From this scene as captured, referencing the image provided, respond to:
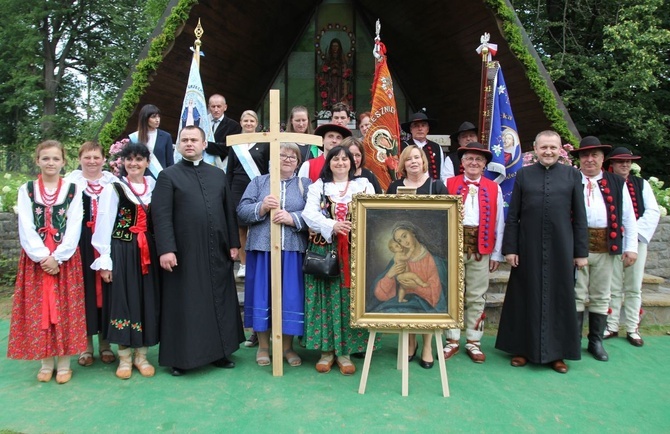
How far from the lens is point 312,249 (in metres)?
3.79

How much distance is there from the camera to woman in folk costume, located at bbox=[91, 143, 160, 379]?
3656mm

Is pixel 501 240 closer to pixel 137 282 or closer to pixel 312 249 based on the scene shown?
pixel 312 249

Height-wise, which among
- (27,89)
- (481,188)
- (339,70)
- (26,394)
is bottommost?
(26,394)

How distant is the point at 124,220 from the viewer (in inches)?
147

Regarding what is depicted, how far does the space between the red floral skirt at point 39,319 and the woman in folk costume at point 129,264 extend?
23cm

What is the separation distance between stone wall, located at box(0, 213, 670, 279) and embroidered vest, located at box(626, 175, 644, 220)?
106 inches

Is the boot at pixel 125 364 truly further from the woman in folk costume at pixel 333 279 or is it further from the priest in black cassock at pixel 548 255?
the priest in black cassock at pixel 548 255

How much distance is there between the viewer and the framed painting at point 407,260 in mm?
3348

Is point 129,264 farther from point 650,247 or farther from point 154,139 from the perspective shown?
point 650,247

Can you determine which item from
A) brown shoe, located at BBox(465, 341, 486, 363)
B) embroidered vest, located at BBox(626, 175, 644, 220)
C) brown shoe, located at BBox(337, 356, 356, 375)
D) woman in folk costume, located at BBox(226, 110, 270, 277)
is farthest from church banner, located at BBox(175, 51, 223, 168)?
embroidered vest, located at BBox(626, 175, 644, 220)

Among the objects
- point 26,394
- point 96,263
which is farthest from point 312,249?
point 26,394

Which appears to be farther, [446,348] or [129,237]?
[446,348]

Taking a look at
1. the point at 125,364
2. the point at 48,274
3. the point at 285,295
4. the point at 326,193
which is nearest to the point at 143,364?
the point at 125,364

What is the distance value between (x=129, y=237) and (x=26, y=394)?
1305 mm
